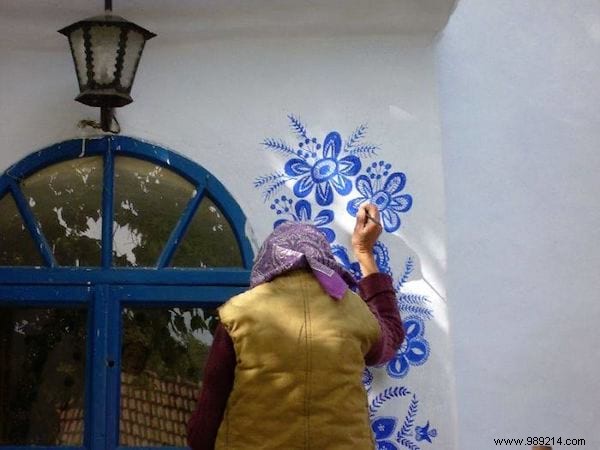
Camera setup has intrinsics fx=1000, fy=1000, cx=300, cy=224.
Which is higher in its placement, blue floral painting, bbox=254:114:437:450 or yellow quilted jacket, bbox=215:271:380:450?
blue floral painting, bbox=254:114:437:450

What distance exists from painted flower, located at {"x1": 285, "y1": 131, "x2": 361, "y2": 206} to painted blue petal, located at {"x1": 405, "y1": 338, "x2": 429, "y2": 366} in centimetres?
68

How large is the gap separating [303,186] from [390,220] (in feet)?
1.26

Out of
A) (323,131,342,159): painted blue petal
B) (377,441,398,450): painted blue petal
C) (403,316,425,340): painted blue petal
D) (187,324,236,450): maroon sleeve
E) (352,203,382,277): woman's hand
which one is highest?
(323,131,342,159): painted blue petal

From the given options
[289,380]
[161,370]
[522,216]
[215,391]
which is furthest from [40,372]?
[522,216]

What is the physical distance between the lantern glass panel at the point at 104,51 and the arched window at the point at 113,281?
1.21ft

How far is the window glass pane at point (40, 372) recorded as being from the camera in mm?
4094

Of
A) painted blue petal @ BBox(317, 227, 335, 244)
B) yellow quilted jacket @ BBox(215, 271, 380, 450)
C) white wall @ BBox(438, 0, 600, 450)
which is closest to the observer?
yellow quilted jacket @ BBox(215, 271, 380, 450)

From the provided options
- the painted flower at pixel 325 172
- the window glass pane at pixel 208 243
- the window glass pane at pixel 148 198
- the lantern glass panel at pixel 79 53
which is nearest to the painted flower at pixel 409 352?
the painted flower at pixel 325 172

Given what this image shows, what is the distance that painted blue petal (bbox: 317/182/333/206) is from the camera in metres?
4.11

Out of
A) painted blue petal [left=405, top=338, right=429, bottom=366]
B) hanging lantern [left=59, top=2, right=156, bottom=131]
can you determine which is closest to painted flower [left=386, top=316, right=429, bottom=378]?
painted blue petal [left=405, top=338, right=429, bottom=366]

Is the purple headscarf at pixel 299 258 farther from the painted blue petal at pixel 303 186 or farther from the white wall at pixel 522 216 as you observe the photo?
the white wall at pixel 522 216

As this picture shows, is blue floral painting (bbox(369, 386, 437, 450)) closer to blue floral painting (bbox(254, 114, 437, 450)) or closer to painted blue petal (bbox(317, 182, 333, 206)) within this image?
blue floral painting (bbox(254, 114, 437, 450))

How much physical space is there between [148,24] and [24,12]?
19.9 inches

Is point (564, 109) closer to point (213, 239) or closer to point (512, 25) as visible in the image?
point (512, 25)
